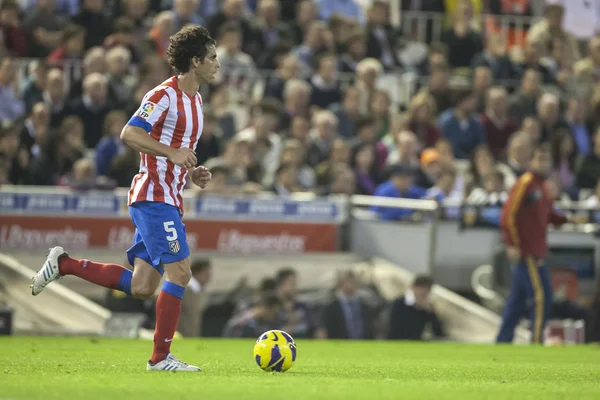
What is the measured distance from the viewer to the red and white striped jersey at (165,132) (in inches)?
363

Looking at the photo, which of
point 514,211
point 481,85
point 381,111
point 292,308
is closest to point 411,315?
point 292,308

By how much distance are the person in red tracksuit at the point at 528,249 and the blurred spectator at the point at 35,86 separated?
6.97 meters

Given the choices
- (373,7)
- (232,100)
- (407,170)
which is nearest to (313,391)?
(407,170)

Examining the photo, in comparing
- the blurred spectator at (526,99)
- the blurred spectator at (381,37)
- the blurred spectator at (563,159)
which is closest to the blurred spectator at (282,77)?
the blurred spectator at (381,37)

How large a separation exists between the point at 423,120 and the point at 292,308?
5.14m

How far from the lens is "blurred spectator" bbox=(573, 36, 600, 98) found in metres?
23.7

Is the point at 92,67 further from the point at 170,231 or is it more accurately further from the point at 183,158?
the point at 183,158

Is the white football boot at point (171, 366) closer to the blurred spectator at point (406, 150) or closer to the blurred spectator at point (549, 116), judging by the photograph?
the blurred spectator at point (406, 150)

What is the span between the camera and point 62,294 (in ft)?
54.1

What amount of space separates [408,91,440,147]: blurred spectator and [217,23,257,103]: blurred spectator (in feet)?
8.54

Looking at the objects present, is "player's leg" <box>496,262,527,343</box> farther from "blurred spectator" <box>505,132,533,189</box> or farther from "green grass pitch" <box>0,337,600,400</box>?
"blurred spectator" <box>505,132,533,189</box>

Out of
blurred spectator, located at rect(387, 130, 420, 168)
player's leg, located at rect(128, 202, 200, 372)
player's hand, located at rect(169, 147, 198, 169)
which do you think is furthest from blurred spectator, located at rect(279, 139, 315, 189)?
player's hand, located at rect(169, 147, 198, 169)

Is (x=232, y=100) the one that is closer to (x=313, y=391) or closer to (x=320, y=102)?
(x=320, y=102)

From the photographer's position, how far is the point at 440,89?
71.7 feet
